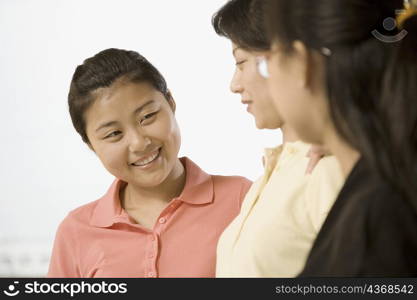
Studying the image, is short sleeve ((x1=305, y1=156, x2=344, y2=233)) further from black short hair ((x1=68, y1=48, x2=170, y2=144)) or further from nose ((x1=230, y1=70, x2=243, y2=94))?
black short hair ((x1=68, y1=48, x2=170, y2=144))

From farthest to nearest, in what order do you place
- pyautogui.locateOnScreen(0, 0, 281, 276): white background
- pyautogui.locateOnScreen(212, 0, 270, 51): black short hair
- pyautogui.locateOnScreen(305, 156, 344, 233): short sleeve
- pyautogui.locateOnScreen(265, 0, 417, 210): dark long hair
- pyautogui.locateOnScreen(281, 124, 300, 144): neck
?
1. pyautogui.locateOnScreen(0, 0, 281, 276): white background
2. pyautogui.locateOnScreen(281, 124, 300, 144): neck
3. pyautogui.locateOnScreen(212, 0, 270, 51): black short hair
4. pyautogui.locateOnScreen(305, 156, 344, 233): short sleeve
5. pyautogui.locateOnScreen(265, 0, 417, 210): dark long hair

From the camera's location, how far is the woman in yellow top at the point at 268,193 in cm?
109

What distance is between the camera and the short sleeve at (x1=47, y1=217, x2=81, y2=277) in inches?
59.7

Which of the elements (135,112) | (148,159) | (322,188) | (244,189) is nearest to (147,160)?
(148,159)

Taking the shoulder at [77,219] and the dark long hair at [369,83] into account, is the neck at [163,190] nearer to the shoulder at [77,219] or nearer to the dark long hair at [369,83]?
the shoulder at [77,219]

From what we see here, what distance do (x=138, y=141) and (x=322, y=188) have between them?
48 cm

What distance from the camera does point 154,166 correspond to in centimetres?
143

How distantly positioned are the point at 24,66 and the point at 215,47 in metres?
0.75

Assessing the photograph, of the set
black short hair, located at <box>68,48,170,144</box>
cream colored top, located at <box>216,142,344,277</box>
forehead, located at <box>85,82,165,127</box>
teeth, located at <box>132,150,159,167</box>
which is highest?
black short hair, located at <box>68,48,170,144</box>

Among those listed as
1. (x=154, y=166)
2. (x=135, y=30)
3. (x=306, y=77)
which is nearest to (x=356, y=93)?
(x=306, y=77)

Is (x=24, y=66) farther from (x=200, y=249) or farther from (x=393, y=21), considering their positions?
(x=393, y=21)

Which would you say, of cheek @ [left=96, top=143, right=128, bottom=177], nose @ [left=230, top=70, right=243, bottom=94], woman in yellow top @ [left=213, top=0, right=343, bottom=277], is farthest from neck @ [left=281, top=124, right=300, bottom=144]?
cheek @ [left=96, top=143, right=128, bottom=177]

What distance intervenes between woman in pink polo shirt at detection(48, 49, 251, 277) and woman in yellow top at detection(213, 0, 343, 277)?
0.18 meters

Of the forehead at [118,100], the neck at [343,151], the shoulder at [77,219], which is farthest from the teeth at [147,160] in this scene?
the neck at [343,151]
